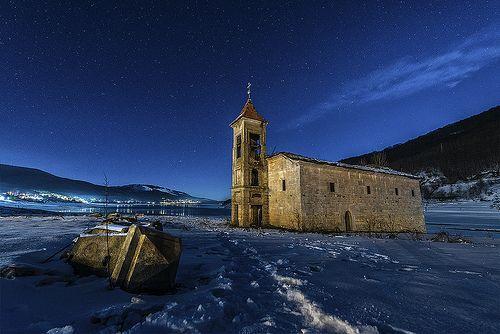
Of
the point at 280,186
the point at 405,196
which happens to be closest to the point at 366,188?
the point at 405,196

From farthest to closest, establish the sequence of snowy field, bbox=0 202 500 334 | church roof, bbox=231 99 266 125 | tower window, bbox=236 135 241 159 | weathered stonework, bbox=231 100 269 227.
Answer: tower window, bbox=236 135 241 159 < church roof, bbox=231 99 266 125 < weathered stonework, bbox=231 100 269 227 < snowy field, bbox=0 202 500 334

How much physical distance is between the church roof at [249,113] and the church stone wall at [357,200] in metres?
7.01

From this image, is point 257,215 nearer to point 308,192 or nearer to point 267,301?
point 308,192

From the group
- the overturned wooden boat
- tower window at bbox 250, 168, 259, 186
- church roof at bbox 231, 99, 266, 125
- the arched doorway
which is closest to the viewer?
the overturned wooden boat

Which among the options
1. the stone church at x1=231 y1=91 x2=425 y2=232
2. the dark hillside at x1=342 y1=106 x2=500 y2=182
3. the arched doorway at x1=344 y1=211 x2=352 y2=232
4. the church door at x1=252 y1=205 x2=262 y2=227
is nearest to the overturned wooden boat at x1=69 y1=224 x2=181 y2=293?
the stone church at x1=231 y1=91 x2=425 y2=232

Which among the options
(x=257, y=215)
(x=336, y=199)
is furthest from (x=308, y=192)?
(x=257, y=215)

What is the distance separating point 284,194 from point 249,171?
3959mm

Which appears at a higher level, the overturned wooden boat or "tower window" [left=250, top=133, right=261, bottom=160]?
"tower window" [left=250, top=133, right=261, bottom=160]

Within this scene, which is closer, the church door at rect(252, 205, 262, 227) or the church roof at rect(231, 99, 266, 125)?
the church door at rect(252, 205, 262, 227)

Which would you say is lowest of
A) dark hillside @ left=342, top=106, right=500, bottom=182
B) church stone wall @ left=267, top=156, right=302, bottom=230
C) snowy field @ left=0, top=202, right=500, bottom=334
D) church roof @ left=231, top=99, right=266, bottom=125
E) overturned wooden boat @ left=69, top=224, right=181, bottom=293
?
snowy field @ left=0, top=202, right=500, bottom=334

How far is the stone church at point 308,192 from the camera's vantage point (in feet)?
65.2

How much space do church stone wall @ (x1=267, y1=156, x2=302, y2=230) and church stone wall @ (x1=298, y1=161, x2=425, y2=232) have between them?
0.49 meters

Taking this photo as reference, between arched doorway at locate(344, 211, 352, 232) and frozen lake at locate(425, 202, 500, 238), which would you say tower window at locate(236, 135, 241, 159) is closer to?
arched doorway at locate(344, 211, 352, 232)

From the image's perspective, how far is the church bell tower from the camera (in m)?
21.9
